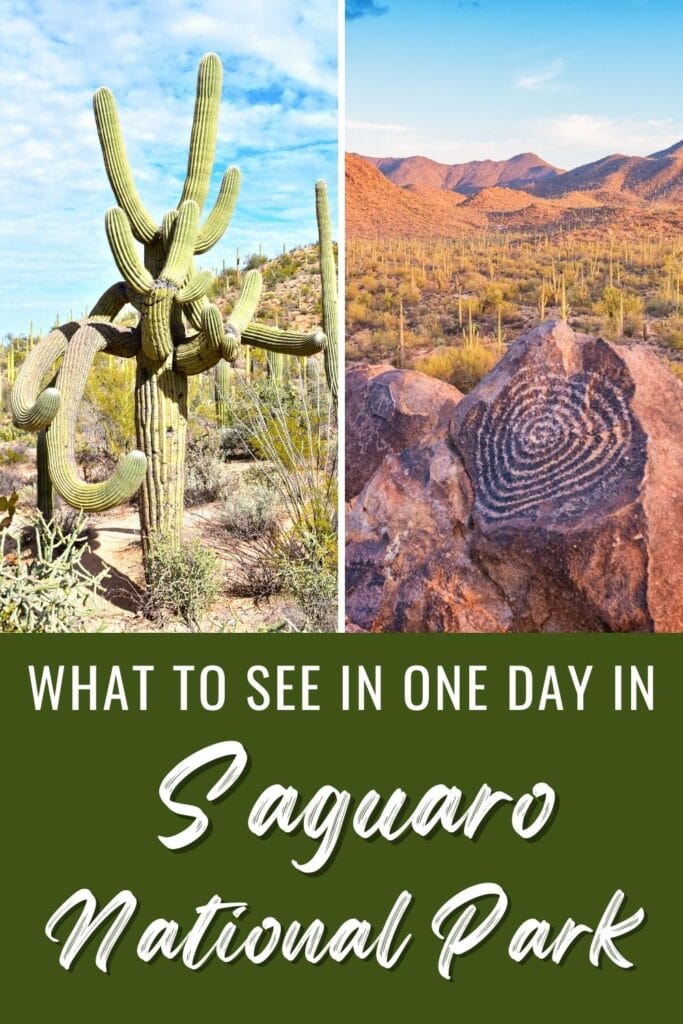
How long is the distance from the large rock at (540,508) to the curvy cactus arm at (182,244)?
2617 mm

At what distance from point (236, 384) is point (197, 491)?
3532 mm

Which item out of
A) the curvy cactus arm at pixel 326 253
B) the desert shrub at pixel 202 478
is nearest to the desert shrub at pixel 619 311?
the curvy cactus arm at pixel 326 253

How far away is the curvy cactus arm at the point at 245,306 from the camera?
691 centimetres

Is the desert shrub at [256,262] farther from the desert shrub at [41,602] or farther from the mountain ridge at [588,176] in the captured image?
the desert shrub at [41,602]

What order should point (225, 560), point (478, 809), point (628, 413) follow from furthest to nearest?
point (225, 560), point (628, 413), point (478, 809)

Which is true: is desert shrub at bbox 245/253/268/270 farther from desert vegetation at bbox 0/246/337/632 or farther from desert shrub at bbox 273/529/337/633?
desert shrub at bbox 273/529/337/633

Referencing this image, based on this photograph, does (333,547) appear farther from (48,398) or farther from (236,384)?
(236,384)

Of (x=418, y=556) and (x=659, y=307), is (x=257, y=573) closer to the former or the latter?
(x=418, y=556)

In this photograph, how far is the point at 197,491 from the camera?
31.4 feet

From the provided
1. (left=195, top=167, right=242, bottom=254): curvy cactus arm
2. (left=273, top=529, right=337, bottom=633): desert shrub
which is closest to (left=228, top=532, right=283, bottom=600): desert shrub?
(left=273, top=529, right=337, bottom=633): desert shrub

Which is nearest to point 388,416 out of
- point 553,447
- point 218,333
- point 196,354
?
point 218,333

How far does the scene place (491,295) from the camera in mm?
12773

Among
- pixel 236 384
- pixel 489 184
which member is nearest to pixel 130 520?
pixel 236 384

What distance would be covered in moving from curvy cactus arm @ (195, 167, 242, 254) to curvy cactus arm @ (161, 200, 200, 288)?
1.40ft
